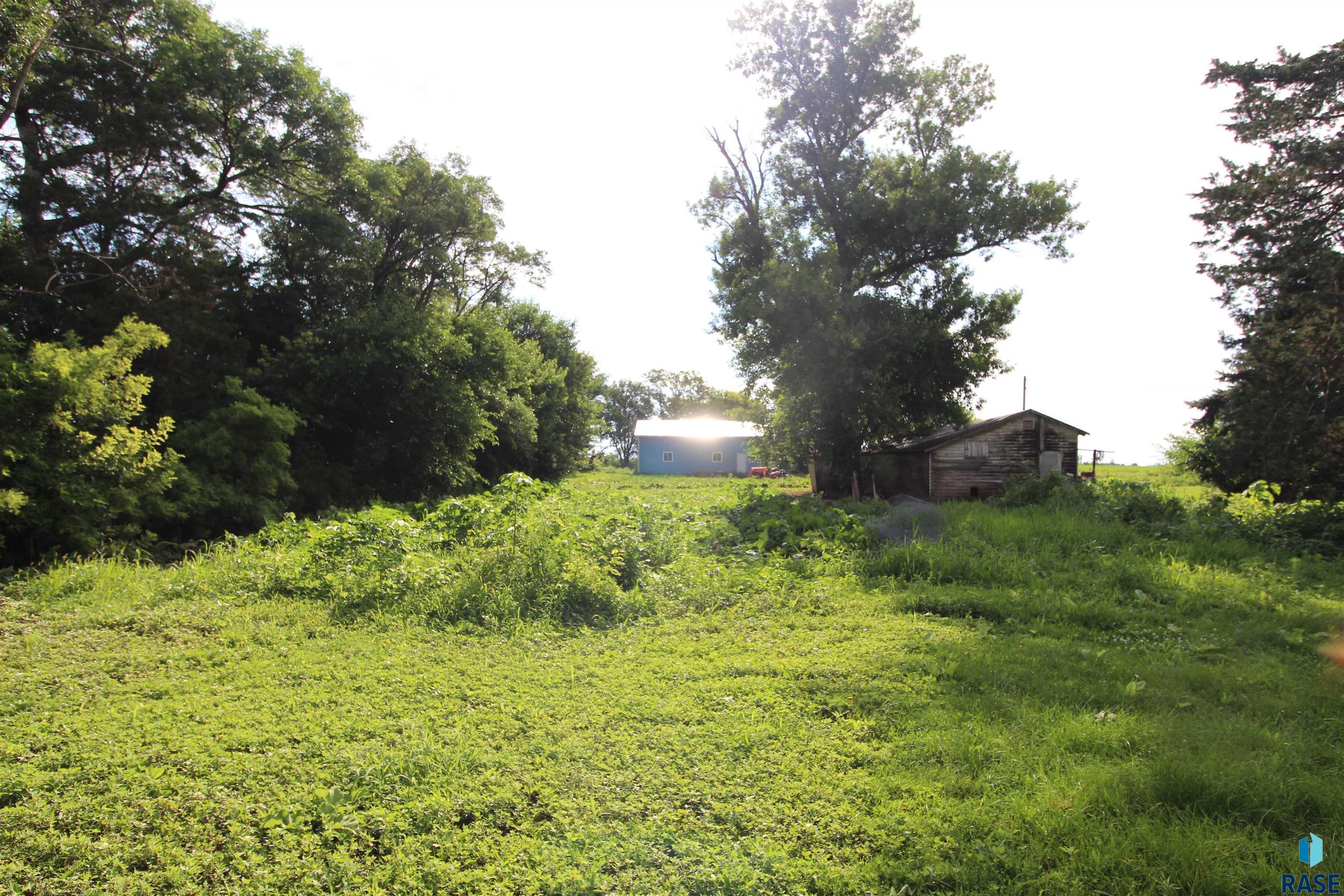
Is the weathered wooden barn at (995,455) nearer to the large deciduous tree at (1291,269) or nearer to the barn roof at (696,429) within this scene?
the large deciduous tree at (1291,269)

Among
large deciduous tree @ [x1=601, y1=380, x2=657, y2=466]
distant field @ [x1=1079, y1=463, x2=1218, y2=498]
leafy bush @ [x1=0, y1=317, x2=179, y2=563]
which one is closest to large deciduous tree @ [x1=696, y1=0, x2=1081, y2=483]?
distant field @ [x1=1079, y1=463, x2=1218, y2=498]

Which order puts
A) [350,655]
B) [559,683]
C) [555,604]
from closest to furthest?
1. [559,683]
2. [350,655]
3. [555,604]

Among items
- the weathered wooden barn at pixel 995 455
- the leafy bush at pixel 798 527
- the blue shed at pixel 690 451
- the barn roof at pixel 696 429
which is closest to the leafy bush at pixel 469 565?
the leafy bush at pixel 798 527

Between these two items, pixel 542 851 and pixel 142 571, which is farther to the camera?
pixel 142 571

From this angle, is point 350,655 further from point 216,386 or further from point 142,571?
point 216,386

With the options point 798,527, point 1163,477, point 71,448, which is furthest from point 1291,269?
point 1163,477

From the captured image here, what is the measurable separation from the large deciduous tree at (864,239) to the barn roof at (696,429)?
68.1ft

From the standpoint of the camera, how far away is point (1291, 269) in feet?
38.2

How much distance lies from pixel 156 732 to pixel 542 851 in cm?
289

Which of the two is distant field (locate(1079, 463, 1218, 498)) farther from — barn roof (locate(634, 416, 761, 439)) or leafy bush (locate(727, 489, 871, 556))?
barn roof (locate(634, 416, 761, 439))

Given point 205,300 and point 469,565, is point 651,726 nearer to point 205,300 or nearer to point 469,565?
point 469,565

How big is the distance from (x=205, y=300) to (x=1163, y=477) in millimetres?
38888

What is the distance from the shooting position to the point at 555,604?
276 inches

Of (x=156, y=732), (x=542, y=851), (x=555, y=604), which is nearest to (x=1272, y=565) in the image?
(x=555, y=604)
